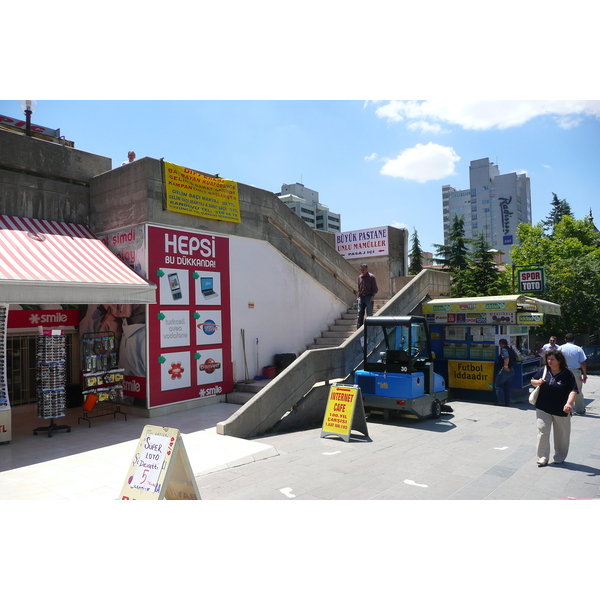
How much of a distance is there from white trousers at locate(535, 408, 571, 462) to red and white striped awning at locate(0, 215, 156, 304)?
7.83 metres

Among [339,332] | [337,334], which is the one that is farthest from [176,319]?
[339,332]

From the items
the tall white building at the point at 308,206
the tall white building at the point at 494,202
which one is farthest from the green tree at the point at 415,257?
the tall white building at the point at 494,202

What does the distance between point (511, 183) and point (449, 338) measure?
12179 centimetres

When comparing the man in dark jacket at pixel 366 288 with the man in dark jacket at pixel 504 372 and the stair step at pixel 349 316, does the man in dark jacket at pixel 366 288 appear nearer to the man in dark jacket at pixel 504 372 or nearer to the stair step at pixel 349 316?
the stair step at pixel 349 316

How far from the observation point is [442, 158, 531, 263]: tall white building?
122 m

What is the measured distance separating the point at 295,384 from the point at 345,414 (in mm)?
1877

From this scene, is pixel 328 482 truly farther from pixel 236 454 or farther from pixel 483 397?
pixel 483 397

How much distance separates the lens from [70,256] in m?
10.3

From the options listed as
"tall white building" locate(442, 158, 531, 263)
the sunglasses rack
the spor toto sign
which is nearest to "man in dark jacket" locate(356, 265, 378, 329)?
the sunglasses rack

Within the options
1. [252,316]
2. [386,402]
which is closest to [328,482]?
[386,402]

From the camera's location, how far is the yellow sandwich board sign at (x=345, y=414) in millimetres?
9070

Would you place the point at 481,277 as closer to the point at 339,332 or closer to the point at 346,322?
the point at 346,322

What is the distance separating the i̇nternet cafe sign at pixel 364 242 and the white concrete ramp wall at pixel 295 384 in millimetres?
7745
